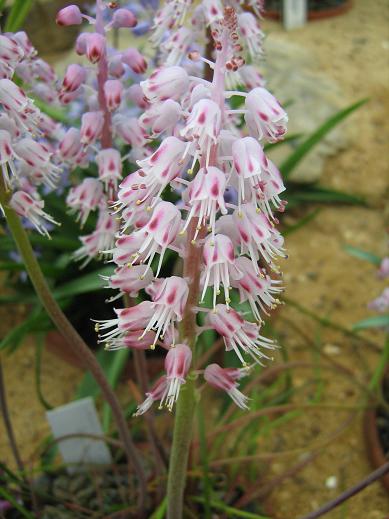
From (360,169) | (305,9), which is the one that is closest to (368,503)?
(360,169)

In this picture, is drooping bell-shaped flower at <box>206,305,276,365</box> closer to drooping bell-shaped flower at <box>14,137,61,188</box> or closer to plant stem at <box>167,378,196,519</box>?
plant stem at <box>167,378,196,519</box>

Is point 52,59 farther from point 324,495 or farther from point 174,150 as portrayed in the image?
point 174,150

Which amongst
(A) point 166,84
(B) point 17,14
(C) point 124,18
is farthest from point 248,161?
(B) point 17,14

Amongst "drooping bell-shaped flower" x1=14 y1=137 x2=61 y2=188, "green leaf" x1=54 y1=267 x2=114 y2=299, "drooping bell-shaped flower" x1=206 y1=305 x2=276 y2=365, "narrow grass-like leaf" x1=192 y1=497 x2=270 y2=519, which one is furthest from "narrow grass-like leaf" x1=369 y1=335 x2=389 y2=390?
"drooping bell-shaped flower" x1=14 y1=137 x2=61 y2=188

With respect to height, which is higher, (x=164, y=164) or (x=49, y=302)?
(x=164, y=164)

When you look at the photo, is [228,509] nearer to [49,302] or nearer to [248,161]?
[49,302]
